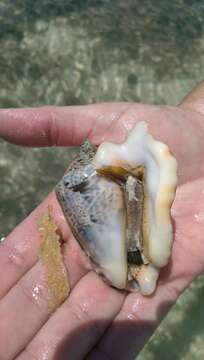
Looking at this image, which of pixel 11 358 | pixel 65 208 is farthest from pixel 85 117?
pixel 11 358

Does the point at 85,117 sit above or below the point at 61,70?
above

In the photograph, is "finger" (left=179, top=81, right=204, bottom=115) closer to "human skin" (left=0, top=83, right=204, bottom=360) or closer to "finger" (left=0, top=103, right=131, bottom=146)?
"human skin" (left=0, top=83, right=204, bottom=360)

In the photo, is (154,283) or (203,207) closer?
(154,283)

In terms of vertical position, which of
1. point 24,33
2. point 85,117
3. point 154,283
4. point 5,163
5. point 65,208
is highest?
point 85,117

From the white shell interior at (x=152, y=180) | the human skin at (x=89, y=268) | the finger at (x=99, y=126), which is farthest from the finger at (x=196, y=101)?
the white shell interior at (x=152, y=180)

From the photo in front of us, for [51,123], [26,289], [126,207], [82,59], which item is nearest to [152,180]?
[126,207]

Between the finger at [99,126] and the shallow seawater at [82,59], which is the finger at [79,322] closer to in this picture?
the finger at [99,126]

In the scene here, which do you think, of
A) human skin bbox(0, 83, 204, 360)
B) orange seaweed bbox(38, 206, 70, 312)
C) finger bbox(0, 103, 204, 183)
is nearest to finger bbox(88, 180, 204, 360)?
human skin bbox(0, 83, 204, 360)

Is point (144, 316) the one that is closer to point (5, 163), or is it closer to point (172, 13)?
point (5, 163)
